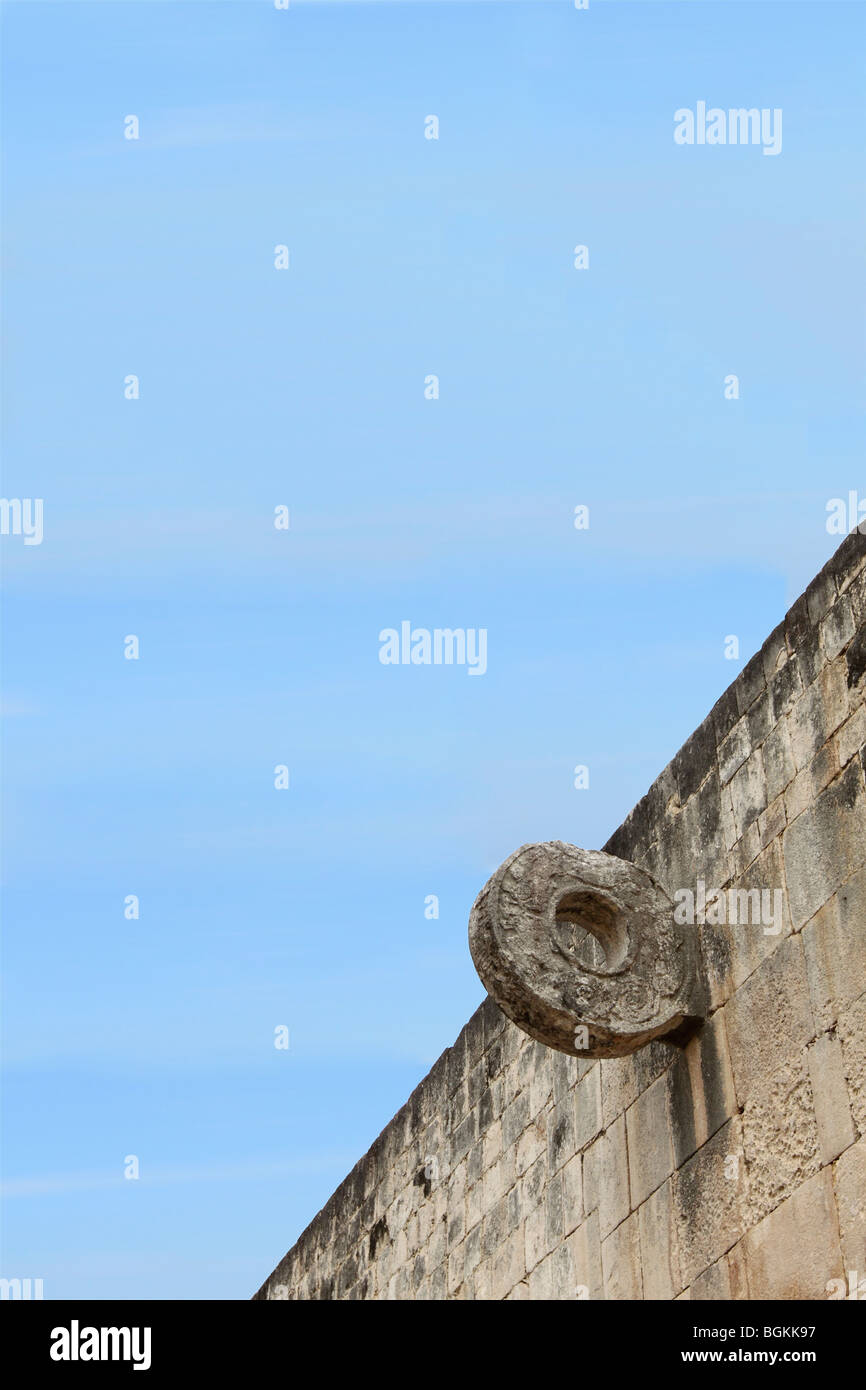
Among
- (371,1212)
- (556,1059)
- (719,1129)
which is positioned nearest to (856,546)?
(719,1129)

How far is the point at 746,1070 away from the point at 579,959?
0.59 m

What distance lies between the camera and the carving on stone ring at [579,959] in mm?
4605

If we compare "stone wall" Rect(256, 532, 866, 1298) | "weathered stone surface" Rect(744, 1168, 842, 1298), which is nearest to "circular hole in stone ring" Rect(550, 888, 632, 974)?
"stone wall" Rect(256, 532, 866, 1298)

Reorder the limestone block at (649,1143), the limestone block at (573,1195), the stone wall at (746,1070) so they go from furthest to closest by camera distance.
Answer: the limestone block at (573,1195) < the limestone block at (649,1143) < the stone wall at (746,1070)

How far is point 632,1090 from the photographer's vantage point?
5.16 m

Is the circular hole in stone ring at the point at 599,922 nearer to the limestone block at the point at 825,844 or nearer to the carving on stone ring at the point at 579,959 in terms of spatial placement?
the carving on stone ring at the point at 579,959

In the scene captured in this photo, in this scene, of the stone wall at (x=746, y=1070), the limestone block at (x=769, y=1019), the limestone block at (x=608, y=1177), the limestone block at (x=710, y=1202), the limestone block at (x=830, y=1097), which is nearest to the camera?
the limestone block at (x=830, y=1097)

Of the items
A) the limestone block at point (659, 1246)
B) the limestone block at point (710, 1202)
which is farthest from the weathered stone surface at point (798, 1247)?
the limestone block at point (659, 1246)

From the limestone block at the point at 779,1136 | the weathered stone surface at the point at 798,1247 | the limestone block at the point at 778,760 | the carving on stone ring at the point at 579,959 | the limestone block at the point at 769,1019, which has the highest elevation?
the limestone block at the point at 778,760

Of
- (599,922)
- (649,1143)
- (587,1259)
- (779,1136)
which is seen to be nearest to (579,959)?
(599,922)

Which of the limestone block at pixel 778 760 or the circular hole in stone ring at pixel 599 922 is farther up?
the limestone block at pixel 778 760

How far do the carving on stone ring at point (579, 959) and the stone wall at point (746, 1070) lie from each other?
114 millimetres

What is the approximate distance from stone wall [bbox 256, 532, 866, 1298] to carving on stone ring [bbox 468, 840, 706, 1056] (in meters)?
0.11
